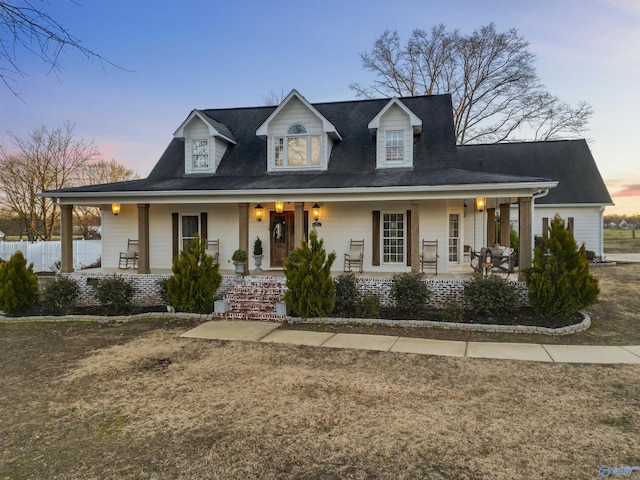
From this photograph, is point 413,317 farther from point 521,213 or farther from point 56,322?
point 56,322

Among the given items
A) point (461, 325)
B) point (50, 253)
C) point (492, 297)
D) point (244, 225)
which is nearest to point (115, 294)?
point (244, 225)

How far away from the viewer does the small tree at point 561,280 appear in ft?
28.2

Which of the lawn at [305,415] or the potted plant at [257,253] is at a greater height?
the potted plant at [257,253]

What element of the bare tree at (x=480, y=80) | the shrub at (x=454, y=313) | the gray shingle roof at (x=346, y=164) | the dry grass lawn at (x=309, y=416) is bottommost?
the dry grass lawn at (x=309, y=416)

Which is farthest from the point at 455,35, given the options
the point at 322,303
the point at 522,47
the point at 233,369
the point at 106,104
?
the point at 233,369

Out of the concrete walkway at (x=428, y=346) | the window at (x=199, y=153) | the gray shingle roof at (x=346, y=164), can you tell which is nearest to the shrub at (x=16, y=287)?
the gray shingle roof at (x=346, y=164)

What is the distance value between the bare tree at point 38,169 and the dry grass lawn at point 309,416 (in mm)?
22115

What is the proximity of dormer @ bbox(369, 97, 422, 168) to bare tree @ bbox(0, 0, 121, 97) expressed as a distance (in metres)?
10.7

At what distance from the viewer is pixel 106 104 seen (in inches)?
634

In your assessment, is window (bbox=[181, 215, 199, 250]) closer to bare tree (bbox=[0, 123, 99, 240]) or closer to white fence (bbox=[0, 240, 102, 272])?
white fence (bbox=[0, 240, 102, 272])

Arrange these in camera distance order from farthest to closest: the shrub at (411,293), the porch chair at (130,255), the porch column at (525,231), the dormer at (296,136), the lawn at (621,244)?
the lawn at (621,244), the porch chair at (130,255), the dormer at (296,136), the porch column at (525,231), the shrub at (411,293)

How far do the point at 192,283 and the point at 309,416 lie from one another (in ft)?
21.1

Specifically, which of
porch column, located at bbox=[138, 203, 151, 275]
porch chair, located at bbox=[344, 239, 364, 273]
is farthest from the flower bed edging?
porch column, located at bbox=[138, 203, 151, 275]

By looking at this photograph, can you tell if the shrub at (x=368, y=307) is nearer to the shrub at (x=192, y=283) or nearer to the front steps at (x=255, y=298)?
the front steps at (x=255, y=298)
